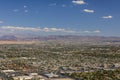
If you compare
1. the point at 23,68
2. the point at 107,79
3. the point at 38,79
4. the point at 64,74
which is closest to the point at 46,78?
the point at 38,79

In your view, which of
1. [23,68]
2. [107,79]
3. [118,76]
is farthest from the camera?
[23,68]

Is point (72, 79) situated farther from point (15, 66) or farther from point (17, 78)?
point (15, 66)

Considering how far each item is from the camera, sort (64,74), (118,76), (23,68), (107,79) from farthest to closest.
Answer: (23,68)
(64,74)
(118,76)
(107,79)

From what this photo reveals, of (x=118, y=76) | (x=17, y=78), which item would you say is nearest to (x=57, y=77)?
(x=17, y=78)

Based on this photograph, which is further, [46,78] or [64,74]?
[64,74]

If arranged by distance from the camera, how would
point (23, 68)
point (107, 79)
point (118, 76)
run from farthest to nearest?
1. point (23, 68)
2. point (118, 76)
3. point (107, 79)

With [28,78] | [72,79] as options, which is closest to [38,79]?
[28,78]

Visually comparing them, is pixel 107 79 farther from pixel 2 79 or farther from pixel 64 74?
pixel 2 79

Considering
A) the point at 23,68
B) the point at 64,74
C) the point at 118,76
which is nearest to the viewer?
the point at 118,76

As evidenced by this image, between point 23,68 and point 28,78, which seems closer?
point 28,78
